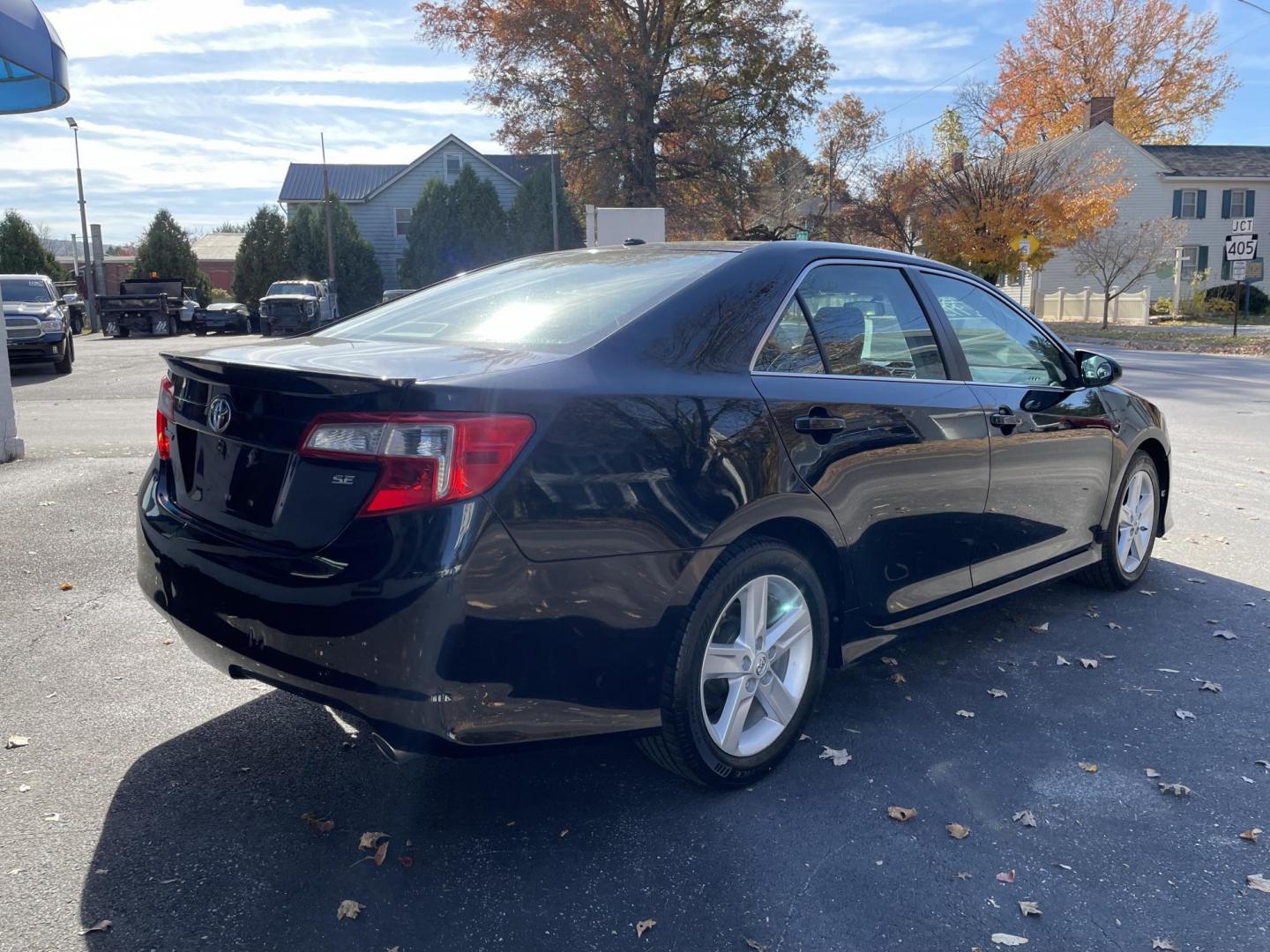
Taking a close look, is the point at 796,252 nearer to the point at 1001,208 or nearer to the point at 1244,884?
the point at 1244,884

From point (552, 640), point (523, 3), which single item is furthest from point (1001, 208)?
point (552, 640)

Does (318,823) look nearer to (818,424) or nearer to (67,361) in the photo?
(818,424)

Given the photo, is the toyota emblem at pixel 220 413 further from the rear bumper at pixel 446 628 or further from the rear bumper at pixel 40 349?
the rear bumper at pixel 40 349

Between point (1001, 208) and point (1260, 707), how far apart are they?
3358 cm

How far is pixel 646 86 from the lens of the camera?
3488 centimetres

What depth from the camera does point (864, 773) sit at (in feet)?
11.2

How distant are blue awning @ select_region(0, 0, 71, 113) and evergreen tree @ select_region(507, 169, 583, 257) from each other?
34.9 metres

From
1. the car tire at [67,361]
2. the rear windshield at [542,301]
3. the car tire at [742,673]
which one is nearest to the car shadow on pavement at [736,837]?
the car tire at [742,673]

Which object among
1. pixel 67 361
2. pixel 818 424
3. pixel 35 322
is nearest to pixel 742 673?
pixel 818 424

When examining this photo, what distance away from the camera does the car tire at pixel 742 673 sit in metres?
2.98

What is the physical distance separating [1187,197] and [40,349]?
4659 centimetres

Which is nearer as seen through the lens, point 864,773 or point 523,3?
point 864,773

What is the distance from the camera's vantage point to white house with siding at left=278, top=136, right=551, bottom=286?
5262cm

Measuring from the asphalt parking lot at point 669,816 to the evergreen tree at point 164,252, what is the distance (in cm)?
4701
